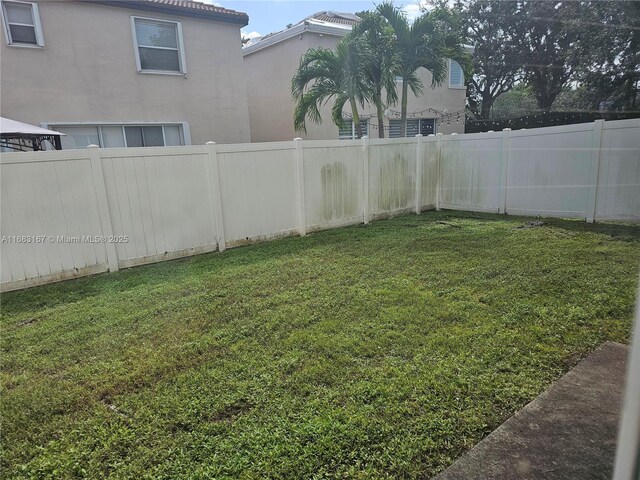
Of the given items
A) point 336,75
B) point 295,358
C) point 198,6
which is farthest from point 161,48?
point 295,358

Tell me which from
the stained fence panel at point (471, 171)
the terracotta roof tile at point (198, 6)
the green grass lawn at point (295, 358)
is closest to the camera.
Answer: the green grass lawn at point (295, 358)

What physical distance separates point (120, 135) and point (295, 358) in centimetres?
877

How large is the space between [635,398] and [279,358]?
2700 mm

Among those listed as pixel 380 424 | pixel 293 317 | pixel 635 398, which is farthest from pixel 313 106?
pixel 635 398

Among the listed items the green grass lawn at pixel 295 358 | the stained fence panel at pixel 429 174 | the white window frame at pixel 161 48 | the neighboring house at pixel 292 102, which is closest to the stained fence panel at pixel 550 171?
the stained fence panel at pixel 429 174

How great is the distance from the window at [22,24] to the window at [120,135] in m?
1.72

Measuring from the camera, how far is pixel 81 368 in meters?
3.12

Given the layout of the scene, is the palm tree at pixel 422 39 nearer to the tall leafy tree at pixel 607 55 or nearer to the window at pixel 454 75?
the tall leafy tree at pixel 607 55

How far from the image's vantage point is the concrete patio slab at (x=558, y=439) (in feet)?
6.46

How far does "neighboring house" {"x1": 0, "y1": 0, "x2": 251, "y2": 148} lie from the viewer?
27.8 ft

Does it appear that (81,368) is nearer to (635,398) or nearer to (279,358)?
(279,358)

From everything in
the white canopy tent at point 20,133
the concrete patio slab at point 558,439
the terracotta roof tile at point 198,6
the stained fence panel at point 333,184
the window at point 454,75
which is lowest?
the concrete patio slab at point 558,439

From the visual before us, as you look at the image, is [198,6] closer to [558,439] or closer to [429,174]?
[429,174]

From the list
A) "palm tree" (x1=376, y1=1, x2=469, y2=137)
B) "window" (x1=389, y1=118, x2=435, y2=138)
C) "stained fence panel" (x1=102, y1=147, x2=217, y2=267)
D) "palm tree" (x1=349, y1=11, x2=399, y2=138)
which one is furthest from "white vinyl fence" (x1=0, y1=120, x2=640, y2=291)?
"window" (x1=389, y1=118, x2=435, y2=138)
